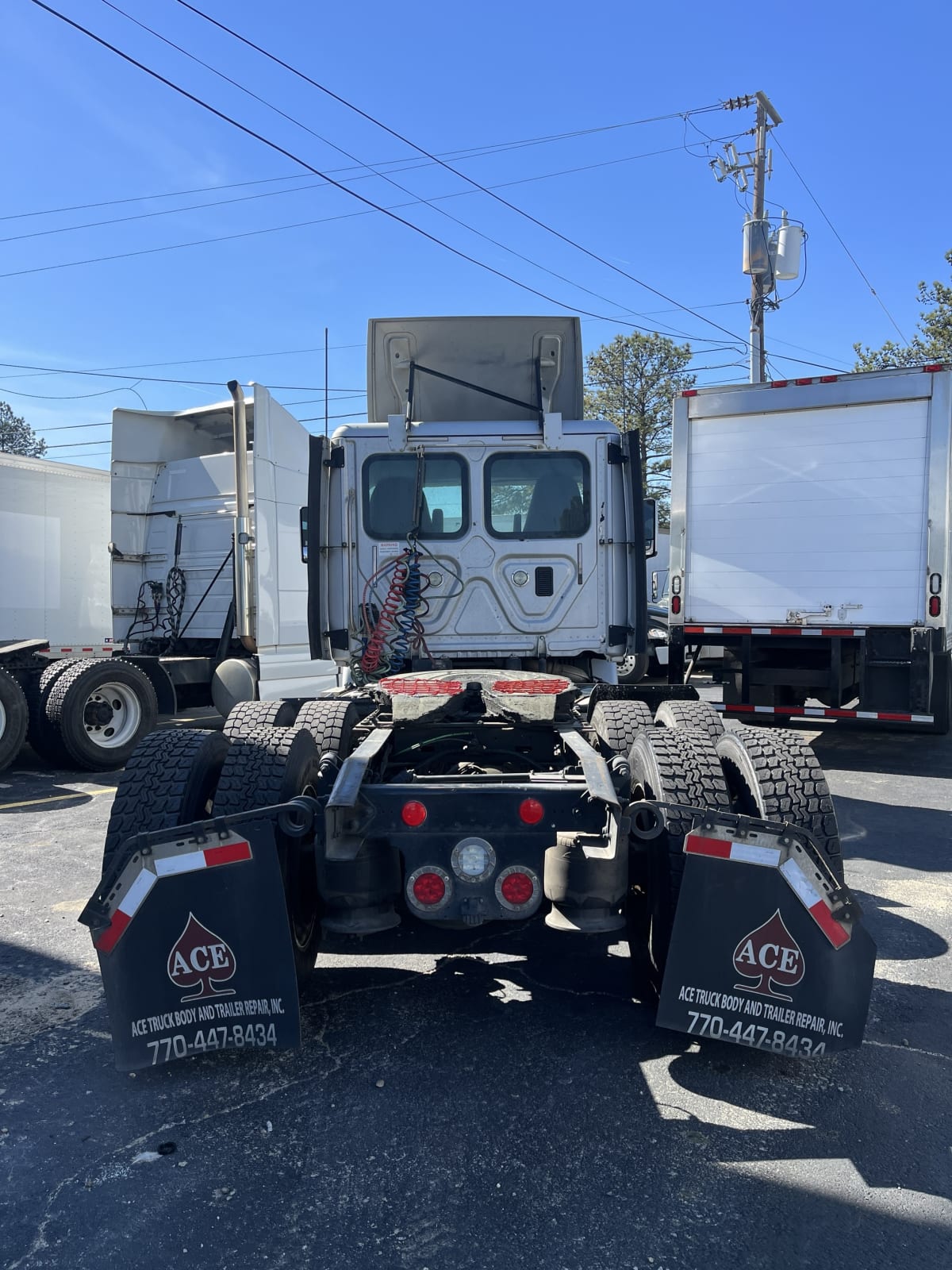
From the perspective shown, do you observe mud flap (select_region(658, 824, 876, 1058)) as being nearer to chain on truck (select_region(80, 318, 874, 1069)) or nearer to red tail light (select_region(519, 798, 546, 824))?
chain on truck (select_region(80, 318, 874, 1069))

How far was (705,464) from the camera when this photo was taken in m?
9.63

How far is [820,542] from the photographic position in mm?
9180

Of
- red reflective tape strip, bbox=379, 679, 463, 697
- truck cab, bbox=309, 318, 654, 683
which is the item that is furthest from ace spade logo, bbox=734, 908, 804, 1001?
truck cab, bbox=309, 318, 654, 683

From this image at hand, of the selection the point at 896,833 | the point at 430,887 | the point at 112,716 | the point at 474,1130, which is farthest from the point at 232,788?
the point at 112,716

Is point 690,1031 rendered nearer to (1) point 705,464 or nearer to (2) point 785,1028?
(2) point 785,1028

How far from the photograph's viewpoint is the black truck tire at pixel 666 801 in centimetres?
322

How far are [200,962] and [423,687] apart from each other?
5.94ft

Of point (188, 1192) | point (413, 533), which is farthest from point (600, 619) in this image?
point (188, 1192)

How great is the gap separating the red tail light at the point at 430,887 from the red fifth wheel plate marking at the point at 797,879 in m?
0.93

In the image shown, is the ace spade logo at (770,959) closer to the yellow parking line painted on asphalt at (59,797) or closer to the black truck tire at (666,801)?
the black truck tire at (666,801)

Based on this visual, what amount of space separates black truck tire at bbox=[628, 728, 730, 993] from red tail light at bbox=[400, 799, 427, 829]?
0.82 m

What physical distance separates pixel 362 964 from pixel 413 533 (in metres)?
2.82

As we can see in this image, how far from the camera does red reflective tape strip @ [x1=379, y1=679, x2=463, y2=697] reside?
14.5 ft

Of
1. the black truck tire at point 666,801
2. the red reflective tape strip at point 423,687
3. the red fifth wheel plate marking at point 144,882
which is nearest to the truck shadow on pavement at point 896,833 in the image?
the black truck tire at point 666,801
